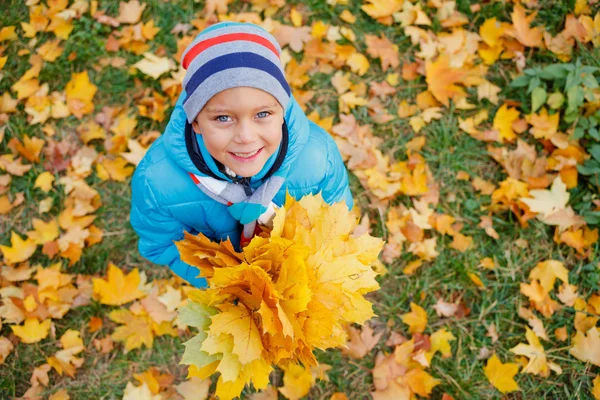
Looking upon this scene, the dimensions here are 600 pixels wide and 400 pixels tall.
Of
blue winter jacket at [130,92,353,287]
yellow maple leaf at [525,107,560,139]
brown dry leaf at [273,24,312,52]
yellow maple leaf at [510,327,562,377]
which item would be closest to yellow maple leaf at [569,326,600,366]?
yellow maple leaf at [510,327,562,377]

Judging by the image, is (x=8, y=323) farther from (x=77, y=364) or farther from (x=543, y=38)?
(x=543, y=38)

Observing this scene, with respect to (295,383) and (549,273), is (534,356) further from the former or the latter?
(295,383)

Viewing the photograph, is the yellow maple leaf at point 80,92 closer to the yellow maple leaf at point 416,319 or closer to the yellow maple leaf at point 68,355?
the yellow maple leaf at point 68,355

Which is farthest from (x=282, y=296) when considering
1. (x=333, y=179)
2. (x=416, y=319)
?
(x=416, y=319)

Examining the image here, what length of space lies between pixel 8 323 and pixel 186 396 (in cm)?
112

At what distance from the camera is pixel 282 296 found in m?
1.47

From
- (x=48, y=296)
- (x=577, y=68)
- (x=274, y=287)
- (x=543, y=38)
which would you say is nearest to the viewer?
(x=274, y=287)

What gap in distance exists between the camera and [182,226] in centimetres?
204

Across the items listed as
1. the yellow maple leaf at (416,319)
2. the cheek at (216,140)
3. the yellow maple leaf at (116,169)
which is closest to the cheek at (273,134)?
the cheek at (216,140)

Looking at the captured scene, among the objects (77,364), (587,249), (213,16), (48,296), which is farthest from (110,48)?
(587,249)

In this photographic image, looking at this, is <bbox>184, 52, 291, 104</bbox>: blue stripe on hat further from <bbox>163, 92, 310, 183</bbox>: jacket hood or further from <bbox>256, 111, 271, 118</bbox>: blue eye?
<bbox>163, 92, 310, 183</bbox>: jacket hood

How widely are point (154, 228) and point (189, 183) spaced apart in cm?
32

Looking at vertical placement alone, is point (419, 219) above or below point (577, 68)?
below

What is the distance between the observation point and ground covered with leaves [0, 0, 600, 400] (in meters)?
2.53
